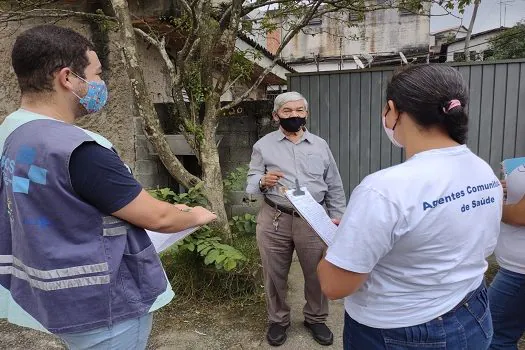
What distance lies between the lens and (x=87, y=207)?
1248 mm

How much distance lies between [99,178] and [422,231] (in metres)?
0.97

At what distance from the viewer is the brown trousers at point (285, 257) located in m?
2.64

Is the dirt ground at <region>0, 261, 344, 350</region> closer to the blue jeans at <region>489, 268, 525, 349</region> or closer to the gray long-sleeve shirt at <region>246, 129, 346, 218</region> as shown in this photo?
the gray long-sleeve shirt at <region>246, 129, 346, 218</region>

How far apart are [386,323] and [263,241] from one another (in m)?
1.52

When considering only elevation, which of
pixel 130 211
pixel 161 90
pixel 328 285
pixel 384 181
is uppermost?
pixel 161 90

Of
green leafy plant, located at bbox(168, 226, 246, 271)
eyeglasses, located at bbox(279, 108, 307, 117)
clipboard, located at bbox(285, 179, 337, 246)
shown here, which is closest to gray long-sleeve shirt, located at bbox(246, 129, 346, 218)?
eyeglasses, located at bbox(279, 108, 307, 117)

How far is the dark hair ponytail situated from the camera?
1.16m

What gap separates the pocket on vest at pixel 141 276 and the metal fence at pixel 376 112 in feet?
10.2

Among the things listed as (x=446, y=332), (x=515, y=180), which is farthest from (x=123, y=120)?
(x=446, y=332)

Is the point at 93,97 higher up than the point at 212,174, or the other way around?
the point at 93,97

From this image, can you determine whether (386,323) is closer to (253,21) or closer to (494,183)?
(494,183)

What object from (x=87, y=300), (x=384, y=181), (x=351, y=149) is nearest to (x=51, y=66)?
(x=87, y=300)

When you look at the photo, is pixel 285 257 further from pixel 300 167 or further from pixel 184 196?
pixel 184 196

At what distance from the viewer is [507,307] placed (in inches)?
71.5
